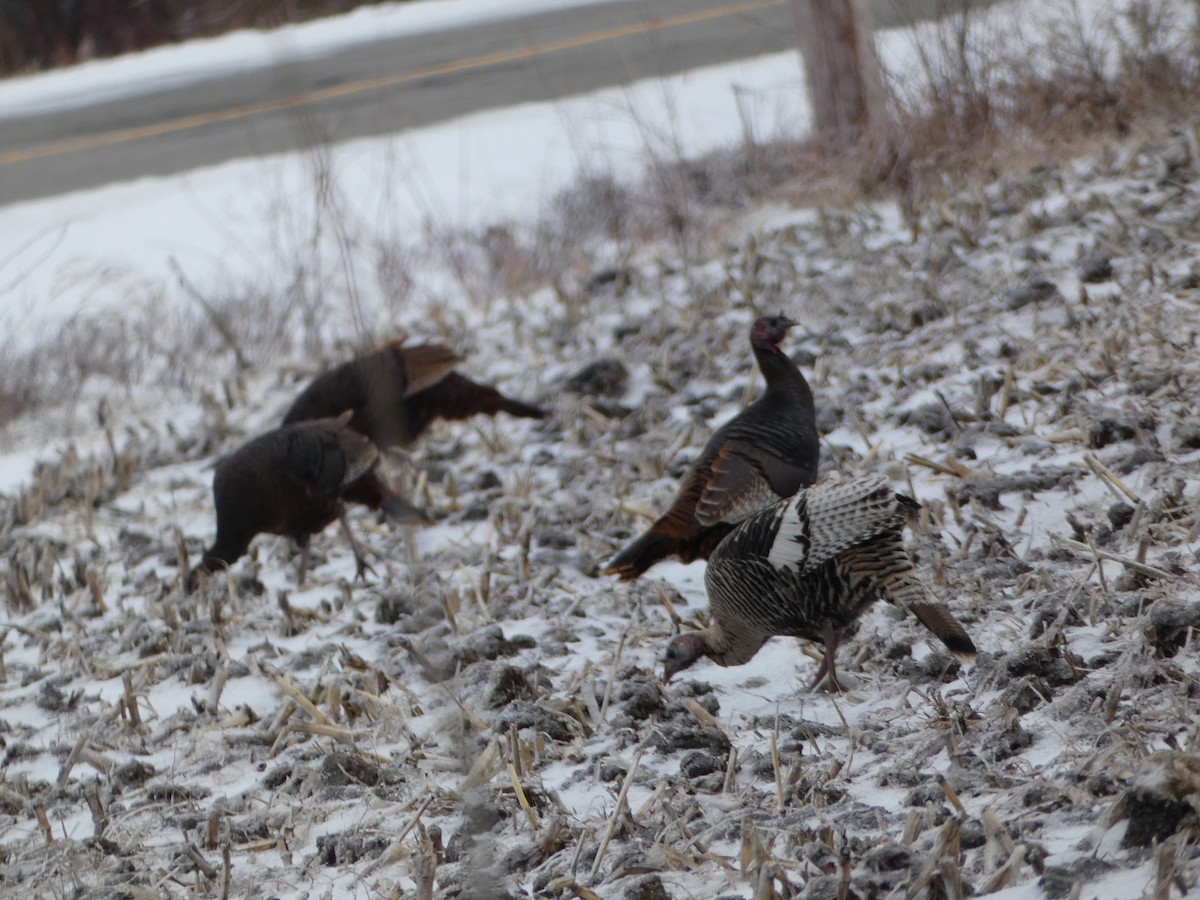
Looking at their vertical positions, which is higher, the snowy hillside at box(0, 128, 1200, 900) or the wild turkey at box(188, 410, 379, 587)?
the wild turkey at box(188, 410, 379, 587)

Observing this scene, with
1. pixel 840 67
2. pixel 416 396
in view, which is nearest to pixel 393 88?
pixel 840 67

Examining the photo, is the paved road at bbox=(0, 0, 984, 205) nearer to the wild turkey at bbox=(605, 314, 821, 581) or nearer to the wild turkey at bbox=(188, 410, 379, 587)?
the wild turkey at bbox=(188, 410, 379, 587)

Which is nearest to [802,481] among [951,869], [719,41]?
[951,869]

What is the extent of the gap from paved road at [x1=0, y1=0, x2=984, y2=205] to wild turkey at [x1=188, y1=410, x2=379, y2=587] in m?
5.64

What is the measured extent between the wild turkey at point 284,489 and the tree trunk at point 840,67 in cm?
353

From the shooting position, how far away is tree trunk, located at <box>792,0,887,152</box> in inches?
268

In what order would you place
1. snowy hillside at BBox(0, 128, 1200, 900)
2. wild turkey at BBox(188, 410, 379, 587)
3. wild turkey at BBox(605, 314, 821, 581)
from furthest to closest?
wild turkey at BBox(188, 410, 379, 587) < wild turkey at BBox(605, 314, 821, 581) < snowy hillside at BBox(0, 128, 1200, 900)

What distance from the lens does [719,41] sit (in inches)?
451

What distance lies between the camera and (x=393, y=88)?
12266 mm

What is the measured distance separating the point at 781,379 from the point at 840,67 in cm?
355

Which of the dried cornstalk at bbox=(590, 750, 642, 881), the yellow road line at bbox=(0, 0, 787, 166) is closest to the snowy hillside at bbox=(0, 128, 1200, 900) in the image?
the dried cornstalk at bbox=(590, 750, 642, 881)

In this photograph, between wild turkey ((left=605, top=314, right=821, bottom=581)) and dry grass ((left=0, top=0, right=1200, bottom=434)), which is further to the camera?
dry grass ((left=0, top=0, right=1200, bottom=434))

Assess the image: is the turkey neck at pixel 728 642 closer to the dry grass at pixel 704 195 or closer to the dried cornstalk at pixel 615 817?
the dried cornstalk at pixel 615 817

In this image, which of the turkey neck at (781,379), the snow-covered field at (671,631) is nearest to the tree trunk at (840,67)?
the snow-covered field at (671,631)
